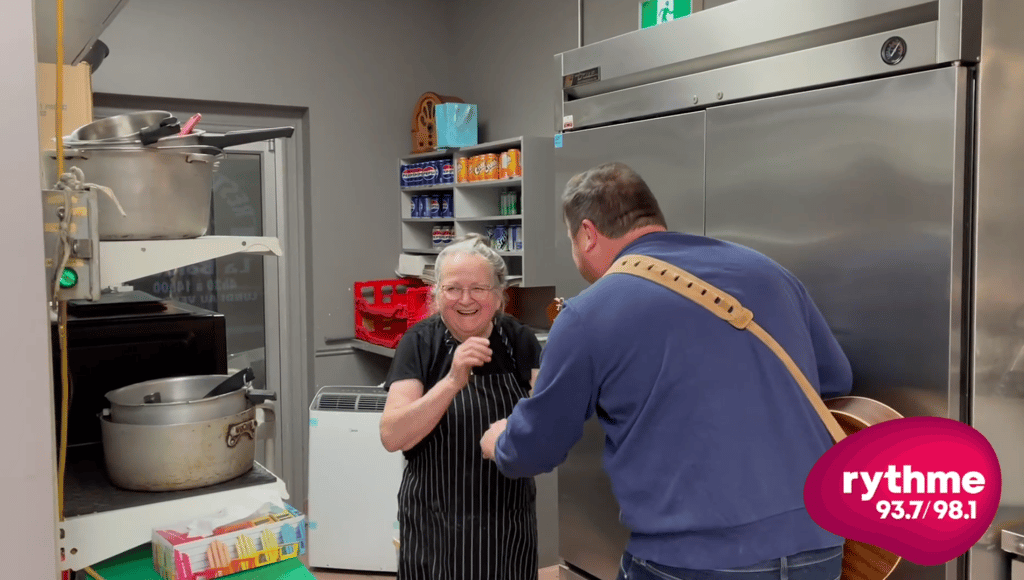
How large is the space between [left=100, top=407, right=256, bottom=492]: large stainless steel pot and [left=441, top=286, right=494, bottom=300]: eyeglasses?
0.63 meters

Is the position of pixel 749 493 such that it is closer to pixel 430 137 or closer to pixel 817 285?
pixel 817 285

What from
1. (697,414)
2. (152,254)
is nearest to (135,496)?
(152,254)

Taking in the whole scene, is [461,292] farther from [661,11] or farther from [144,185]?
[661,11]

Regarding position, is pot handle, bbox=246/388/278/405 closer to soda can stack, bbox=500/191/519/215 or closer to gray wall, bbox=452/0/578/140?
soda can stack, bbox=500/191/519/215

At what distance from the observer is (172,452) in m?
1.42

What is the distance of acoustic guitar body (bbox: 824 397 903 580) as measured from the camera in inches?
63.7

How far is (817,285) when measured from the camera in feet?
6.04

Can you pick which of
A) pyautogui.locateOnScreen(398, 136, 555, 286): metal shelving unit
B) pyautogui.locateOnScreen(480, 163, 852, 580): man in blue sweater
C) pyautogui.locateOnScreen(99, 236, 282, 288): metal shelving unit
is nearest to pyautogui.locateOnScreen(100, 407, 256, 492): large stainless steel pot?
pyautogui.locateOnScreen(99, 236, 282, 288): metal shelving unit

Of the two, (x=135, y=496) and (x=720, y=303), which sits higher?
(x=720, y=303)

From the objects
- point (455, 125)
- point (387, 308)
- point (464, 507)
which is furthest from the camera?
point (387, 308)

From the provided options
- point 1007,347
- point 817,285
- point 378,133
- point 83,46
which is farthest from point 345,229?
point 1007,347

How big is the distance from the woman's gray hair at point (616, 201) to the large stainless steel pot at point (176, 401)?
74cm

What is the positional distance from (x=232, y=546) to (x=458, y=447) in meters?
0.65

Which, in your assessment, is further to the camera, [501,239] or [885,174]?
[501,239]
